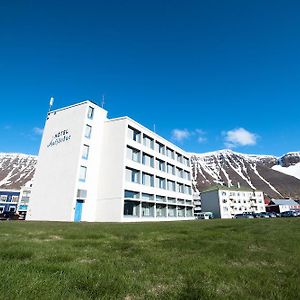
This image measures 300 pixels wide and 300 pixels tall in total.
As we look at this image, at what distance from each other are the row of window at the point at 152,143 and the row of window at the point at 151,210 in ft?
43.6

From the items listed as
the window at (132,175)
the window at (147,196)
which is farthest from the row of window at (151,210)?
the window at (132,175)

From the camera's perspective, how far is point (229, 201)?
155m

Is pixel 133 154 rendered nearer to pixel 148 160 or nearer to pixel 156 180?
pixel 148 160

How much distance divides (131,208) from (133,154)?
10890mm

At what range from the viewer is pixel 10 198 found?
118 meters

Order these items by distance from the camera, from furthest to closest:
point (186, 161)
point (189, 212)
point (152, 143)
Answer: point (186, 161), point (189, 212), point (152, 143)

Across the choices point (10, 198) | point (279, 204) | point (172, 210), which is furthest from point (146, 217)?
point (279, 204)

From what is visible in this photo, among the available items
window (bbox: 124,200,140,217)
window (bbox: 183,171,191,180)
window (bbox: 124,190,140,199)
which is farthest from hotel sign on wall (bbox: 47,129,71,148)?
window (bbox: 183,171,191,180)

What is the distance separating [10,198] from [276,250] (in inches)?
5117

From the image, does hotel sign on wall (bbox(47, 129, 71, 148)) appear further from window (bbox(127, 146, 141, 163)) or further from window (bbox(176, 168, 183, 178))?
window (bbox(176, 168, 183, 178))

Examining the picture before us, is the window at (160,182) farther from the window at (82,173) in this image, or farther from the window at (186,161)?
the window at (82,173)

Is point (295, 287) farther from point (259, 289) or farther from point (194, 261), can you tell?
point (194, 261)

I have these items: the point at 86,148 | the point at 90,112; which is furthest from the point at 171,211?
the point at 90,112

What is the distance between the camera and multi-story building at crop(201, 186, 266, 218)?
148125 mm
